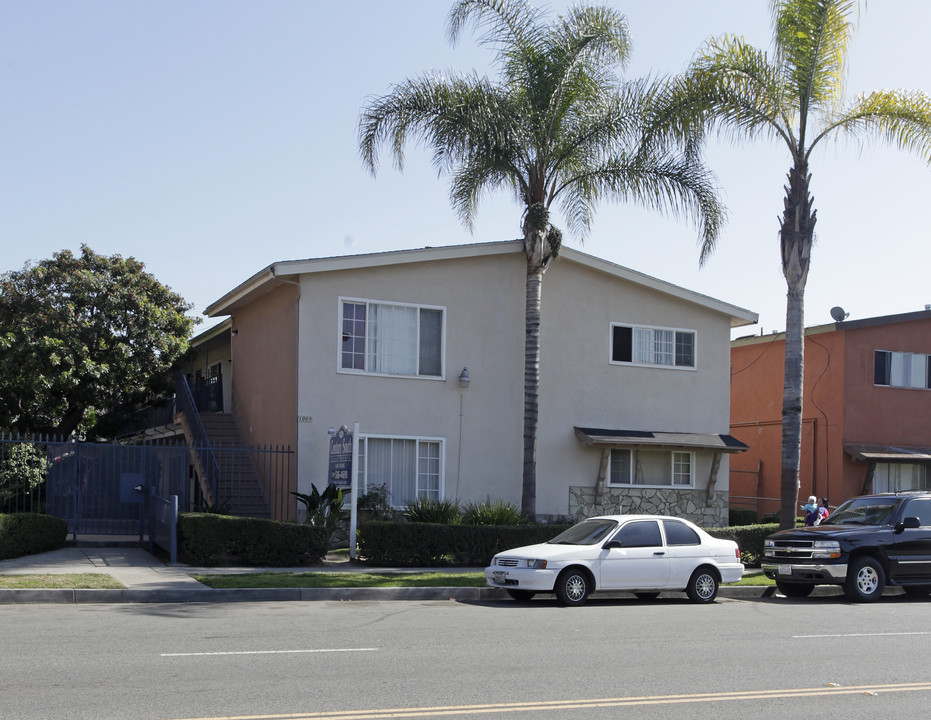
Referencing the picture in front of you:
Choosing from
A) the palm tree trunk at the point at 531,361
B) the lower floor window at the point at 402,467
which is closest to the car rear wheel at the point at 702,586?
the palm tree trunk at the point at 531,361

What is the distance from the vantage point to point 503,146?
799 inches

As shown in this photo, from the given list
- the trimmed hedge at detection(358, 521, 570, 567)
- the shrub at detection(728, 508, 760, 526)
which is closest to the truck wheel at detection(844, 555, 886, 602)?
the trimmed hedge at detection(358, 521, 570, 567)

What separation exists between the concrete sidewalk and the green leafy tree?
24.9 feet

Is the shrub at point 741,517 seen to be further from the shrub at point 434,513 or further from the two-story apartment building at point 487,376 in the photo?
the shrub at point 434,513

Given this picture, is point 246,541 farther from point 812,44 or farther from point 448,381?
point 812,44

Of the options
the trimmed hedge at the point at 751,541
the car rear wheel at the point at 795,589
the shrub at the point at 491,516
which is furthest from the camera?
the trimmed hedge at the point at 751,541

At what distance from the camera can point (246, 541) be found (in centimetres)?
1712

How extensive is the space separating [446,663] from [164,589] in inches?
246

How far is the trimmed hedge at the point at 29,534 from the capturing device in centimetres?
1677

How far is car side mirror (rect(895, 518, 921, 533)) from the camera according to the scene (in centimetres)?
1642

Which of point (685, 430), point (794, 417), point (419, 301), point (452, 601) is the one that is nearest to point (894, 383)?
point (685, 430)

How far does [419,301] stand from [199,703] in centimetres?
1506

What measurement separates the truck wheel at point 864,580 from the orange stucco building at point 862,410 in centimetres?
1218

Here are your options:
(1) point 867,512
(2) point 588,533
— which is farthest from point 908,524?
(2) point 588,533
